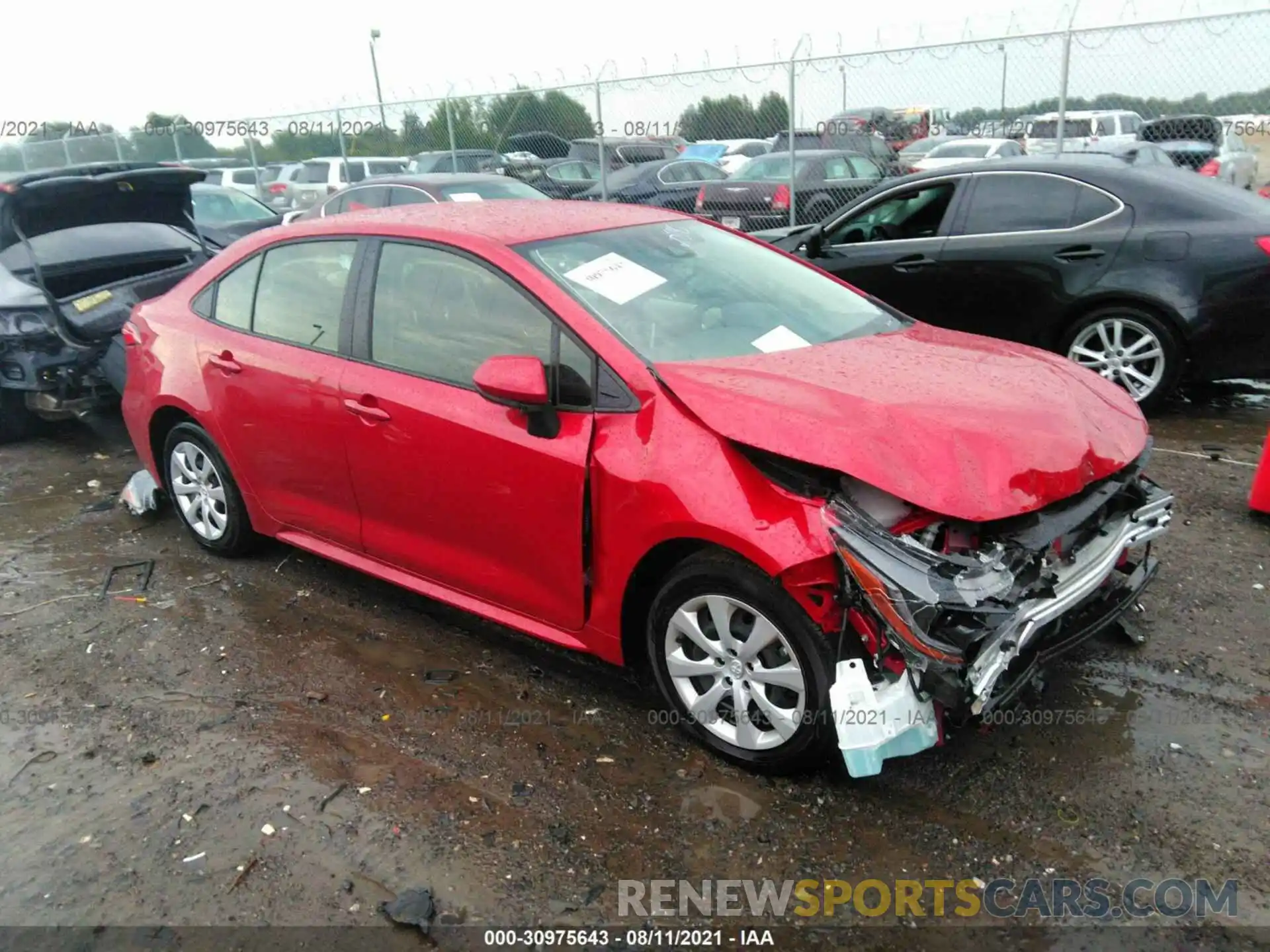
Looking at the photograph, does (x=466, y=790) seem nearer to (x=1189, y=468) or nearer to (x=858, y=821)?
(x=858, y=821)

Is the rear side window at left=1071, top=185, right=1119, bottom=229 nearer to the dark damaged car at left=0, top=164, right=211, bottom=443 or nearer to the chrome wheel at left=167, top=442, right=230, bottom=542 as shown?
the chrome wheel at left=167, top=442, right=230, bottom=542

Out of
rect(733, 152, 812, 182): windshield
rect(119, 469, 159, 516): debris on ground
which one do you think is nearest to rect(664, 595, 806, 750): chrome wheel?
rect(119, 469, 159, 516): debris on ground

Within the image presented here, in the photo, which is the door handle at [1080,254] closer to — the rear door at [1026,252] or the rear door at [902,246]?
the rear door at [1026,252]

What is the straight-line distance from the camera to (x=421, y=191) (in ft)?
33.0

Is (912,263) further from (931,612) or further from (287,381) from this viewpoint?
(931,612)

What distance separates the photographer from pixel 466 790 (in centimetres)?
302

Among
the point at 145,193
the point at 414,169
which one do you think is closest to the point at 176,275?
the point at 145,193

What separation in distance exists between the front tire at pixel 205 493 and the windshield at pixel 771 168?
8500mm

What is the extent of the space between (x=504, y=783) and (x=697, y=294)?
5.92 feet

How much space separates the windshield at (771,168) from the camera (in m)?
11.6

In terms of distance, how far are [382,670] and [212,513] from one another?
1559 millimetres

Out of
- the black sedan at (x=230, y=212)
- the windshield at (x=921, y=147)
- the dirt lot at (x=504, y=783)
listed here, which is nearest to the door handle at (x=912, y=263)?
the dirt lot at (x=504, y=783)

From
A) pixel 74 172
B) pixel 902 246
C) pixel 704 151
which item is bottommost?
pixel 902 246

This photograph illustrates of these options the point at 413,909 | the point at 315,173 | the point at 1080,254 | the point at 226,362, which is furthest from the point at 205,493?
the point at 315,173
